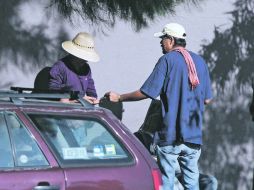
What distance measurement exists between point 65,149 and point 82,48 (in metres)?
2.29

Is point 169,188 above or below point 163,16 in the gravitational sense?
below

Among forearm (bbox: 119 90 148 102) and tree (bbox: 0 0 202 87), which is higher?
tree (bbox: 0 0 202 87)

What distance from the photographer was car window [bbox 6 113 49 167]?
439cm

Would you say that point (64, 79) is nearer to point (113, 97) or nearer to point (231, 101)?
point (113, 97)

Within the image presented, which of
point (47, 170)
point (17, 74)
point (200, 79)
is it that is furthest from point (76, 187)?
point (17, 74)

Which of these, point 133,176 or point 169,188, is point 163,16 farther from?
point 133,176

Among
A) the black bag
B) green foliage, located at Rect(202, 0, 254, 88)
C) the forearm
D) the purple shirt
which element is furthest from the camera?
green foliage, located at Rect(202, 0, 254, 88)

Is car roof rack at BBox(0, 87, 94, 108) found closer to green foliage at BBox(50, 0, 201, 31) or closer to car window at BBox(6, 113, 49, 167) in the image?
car window at BBox(6, 113, 49, 167)

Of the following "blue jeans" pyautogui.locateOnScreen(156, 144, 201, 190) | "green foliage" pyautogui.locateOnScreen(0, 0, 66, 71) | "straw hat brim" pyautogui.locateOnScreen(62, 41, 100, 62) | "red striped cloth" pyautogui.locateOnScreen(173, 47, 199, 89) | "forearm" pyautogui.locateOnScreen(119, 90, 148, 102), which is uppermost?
"green foliage" pyautogui.locateOnScreen(0, 0, 66, 71)

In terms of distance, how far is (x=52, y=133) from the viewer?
15.0 ft

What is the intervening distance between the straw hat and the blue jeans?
1.26 m

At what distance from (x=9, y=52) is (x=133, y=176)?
13.1 ft

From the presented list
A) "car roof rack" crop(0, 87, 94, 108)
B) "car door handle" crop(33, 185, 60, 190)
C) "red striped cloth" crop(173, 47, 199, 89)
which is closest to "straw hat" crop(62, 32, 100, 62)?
"red striped cloth" crop(173, 47, 199, 89)

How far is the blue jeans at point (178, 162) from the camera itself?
5.87m
